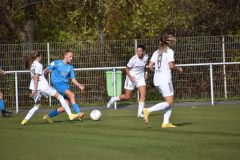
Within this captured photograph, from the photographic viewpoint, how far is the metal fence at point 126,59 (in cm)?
2778

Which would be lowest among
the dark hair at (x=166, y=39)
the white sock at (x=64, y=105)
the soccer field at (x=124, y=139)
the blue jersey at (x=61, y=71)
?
the soccer field at (x=124, y=139)

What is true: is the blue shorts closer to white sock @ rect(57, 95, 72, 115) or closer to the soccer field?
white sock @ rect(57, 95, 72, 115)

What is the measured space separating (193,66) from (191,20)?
25.2 ft

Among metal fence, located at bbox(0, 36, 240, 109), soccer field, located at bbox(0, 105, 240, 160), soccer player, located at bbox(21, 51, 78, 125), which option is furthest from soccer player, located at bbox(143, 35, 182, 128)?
metal fence, located at bbox(0, 36, 240, 109)

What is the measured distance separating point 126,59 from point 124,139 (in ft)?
48.9

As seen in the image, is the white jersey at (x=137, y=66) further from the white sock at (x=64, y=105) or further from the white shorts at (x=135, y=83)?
the white sock at (x=64, y=105)

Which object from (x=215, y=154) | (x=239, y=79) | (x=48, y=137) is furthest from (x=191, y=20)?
(x=215, y=154)

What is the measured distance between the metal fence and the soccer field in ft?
25.8

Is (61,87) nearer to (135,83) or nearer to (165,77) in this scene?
(135,83)

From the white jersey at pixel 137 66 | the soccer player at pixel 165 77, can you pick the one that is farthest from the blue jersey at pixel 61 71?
the soccer player at pixel 165 77

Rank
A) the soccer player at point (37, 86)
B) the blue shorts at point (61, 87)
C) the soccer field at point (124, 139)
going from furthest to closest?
the blue shorts at point (61, 87), the soccer player at point (37, 86), the soccer field at point (124, 139)

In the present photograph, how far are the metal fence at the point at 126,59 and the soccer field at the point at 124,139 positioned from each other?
7859 millimetres

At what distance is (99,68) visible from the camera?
27.1m

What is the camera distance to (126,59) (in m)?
28.7
